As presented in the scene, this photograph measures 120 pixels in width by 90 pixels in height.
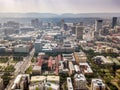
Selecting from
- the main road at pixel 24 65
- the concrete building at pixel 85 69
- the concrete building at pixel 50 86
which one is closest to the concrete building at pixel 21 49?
the main road at pixel 24 65

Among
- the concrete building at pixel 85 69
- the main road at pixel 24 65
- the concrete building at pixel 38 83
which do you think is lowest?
the main road at pixel 24 65

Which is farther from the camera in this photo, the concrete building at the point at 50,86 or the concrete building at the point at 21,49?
the concrete building at the point at 21,49

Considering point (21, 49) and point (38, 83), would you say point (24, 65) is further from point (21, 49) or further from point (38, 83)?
point (38, 83)

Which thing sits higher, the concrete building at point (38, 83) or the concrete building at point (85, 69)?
the concrete building at point (38, 83)

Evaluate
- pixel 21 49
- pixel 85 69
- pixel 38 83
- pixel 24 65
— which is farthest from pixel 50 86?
pixel 21 49

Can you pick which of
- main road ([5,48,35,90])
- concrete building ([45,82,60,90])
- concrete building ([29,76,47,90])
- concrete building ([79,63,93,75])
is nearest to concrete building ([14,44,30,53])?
main road ([5,48,35,90])

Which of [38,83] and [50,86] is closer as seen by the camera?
[50,86]

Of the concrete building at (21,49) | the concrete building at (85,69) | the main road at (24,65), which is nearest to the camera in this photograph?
the concrete building at (85,69)

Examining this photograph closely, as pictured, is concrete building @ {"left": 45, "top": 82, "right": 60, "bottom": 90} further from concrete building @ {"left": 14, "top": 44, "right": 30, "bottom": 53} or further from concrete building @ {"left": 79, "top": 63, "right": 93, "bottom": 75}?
concrete building @ {"left": 14, "top": 44, "right": 30, "bottom": 53}

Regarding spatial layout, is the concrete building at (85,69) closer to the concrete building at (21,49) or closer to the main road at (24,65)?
the main road at (24,65)

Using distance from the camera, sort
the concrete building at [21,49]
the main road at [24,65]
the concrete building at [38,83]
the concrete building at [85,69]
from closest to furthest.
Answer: the concrete building at [38,83] → the concrete building at [85,69] → the main road at [24,65] → the concrete building at [21,49]

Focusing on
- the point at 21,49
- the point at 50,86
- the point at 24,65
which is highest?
the point at 50,86

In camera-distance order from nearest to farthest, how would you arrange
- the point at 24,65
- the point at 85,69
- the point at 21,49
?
the point at 85,69, the point at 24,65, the point at 21,49
